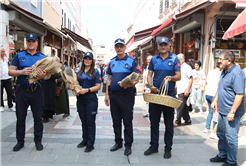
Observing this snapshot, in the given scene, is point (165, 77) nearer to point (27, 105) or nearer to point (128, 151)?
point (128, 151)

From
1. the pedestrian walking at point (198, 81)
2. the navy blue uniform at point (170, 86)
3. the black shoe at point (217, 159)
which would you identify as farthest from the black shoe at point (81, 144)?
the pedestrian walking at point (198, 81)

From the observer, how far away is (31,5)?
12867mm

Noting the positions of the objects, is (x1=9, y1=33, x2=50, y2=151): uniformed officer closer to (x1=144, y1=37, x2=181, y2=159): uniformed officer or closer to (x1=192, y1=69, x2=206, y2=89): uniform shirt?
(x1=144, y1=37, x2=181, y2=159): uniformed officer

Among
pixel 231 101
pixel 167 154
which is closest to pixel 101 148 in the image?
pixel 167 154

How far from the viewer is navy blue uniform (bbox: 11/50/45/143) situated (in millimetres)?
3997

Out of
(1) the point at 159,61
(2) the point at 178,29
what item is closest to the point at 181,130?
(1) the point at 159,61

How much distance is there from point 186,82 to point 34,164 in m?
4.10

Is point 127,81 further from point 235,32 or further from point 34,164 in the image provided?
point 235,32

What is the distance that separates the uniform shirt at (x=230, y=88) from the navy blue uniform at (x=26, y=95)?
318 cm

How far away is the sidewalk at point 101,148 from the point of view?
3.68 metres

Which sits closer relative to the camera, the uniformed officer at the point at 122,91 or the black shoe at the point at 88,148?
the uniformed officer at the point at 122,91

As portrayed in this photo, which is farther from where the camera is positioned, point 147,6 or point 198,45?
point 147,6

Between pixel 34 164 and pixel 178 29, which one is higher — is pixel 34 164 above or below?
below

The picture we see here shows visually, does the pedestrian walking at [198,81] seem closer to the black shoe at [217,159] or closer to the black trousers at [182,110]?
the black trousers at [182,110]
